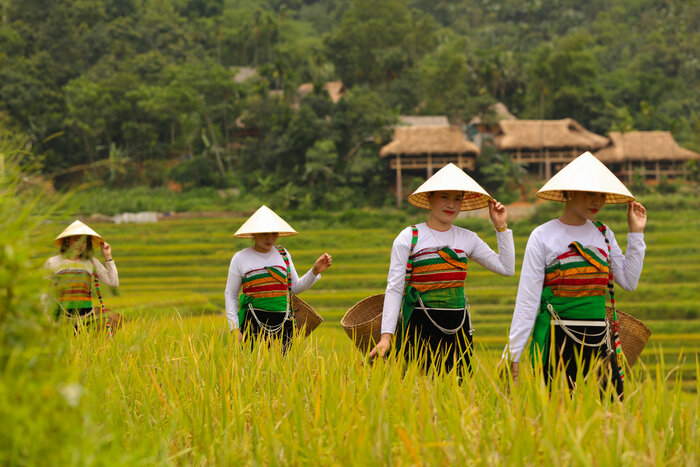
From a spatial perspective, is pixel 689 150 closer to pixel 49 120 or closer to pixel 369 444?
pixel 49 120

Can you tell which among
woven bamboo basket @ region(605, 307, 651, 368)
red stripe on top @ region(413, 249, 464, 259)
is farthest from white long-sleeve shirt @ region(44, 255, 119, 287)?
woven bamboo basket @ region(605, 307, 651, 368)

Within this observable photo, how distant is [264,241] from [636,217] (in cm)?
226

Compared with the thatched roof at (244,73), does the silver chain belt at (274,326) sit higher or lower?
lower

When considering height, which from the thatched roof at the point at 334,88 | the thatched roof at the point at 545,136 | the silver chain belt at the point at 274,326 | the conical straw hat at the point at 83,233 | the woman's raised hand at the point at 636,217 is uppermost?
the thatched roof at the point at 334,88

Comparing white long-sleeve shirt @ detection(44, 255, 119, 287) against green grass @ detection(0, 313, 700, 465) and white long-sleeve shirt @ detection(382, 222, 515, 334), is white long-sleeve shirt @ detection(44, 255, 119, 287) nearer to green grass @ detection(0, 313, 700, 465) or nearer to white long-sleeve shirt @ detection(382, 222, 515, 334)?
green grass @ detection(0, 313, 700, 465)

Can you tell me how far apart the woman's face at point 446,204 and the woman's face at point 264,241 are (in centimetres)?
132

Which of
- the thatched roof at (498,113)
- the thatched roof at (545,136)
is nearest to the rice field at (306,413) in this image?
the thatched roof at (545,136)

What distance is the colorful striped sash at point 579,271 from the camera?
9.59 ft

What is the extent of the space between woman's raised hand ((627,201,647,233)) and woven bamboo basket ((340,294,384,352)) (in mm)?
1189

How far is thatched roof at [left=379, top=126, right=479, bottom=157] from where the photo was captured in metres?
30.1

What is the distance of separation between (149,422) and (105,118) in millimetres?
33529

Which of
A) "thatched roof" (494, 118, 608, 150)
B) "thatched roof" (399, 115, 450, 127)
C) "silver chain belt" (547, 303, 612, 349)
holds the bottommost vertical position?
Answer: "silver chain belt" (547, 303, 612, 349)

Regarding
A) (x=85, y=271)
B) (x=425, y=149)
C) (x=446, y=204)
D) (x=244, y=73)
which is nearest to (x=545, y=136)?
(x=425, y=149)

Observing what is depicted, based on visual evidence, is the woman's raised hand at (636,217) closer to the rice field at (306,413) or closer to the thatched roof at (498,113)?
the rice field at (306,413)
